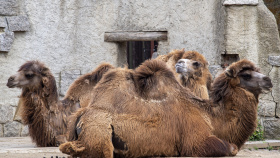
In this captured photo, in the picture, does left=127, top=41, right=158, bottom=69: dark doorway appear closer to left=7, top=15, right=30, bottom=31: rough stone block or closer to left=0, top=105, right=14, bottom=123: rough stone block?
left=7, top=15, right=30, bottom=31: rough stone block

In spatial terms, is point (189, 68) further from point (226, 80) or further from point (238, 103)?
point (238, 103)

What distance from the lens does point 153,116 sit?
5152 millimetres

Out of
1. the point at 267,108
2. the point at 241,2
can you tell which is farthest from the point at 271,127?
the point at 241,2

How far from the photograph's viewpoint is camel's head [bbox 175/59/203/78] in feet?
23.9

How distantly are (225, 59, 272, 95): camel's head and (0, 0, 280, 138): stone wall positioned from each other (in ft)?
13.7

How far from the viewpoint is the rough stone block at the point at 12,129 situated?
983cm

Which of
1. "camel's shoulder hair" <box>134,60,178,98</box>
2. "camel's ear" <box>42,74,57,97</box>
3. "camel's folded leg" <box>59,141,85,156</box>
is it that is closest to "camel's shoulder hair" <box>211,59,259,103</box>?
"camel's shoulder hair" <box>134,60,178,98</box>

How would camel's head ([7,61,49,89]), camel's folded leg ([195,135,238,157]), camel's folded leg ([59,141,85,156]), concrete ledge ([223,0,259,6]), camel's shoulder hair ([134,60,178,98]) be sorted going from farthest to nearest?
concrete ledge ([223,0,259,6]) → camel's head ([7,61,49,89]) → camel's shoulder hair ([134,60,178,98]) → camel's folded leg ([195,135,238,157]) → camel's folded leg ([59,141,85,156])

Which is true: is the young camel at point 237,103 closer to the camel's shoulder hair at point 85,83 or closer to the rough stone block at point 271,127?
the camel's shoulder hair at point 85,83

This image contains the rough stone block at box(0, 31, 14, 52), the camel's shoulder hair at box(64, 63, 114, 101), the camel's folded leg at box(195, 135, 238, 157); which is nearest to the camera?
the camel's folded leg at box(195, 135, 238, 157)

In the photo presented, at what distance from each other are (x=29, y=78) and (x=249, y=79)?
3397 millimetres

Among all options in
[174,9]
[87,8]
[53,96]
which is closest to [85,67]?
[87,8]

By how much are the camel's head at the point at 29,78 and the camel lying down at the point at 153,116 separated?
233 centimetres

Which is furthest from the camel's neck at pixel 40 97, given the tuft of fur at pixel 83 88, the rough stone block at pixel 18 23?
the rough stone block at pixel 18 23
